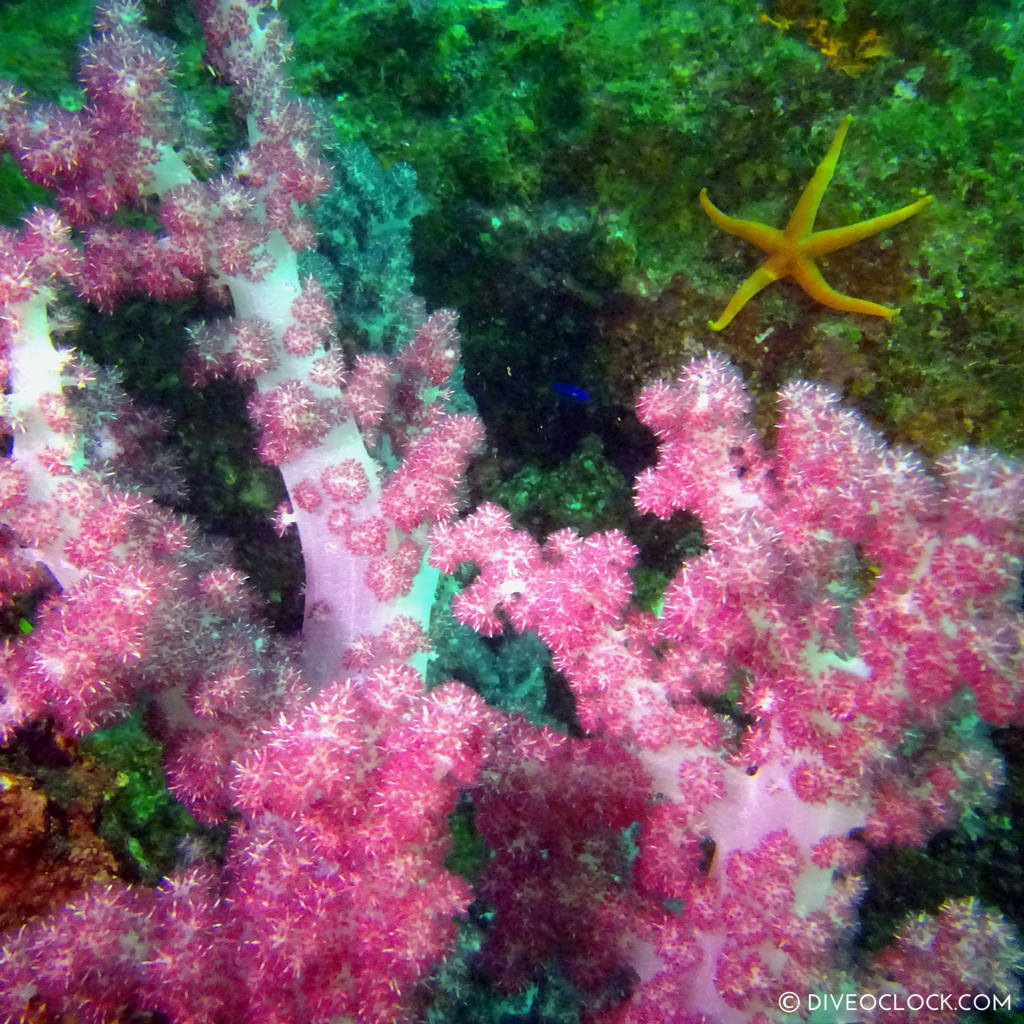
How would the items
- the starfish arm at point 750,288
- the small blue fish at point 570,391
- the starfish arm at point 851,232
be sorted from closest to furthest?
A: the starfish arm at point 851,232
the starfish arm at point 750,288
the small blue fish at point 570,391

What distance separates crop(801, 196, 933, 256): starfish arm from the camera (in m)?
2.75

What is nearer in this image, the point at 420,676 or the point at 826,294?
the point at 420,676

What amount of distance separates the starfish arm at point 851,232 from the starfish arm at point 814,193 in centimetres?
5

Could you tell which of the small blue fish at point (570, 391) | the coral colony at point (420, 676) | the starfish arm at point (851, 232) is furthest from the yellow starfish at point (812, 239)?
the small blue fish at point (570, 391)

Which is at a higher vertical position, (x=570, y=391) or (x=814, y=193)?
(x=814, y=193)

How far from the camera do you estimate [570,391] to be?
11.5 ft

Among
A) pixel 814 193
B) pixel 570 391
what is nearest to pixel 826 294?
pixel 814 193

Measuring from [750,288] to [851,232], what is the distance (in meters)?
0.43

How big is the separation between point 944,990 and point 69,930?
2.91m

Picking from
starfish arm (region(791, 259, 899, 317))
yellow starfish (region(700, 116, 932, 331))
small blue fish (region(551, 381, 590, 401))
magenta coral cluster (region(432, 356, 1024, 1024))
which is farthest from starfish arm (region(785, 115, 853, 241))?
small blue fish (region(551, 381, 590, 401))

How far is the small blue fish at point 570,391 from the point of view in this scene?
3.51m

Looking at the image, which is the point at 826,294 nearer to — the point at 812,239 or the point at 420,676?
the point at 812,239

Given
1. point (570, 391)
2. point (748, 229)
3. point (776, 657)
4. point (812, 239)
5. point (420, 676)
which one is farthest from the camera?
point (570, 391)

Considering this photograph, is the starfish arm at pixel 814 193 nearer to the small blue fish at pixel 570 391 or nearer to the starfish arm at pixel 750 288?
the starfish arm at pixel 750 288
